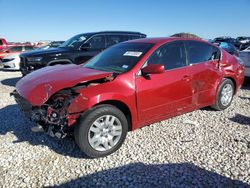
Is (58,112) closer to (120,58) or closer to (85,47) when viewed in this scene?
(120,58)

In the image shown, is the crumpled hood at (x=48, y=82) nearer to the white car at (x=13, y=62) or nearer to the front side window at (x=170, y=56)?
the front side window at (x=170, y=56)

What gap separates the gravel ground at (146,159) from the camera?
2986 millimetres

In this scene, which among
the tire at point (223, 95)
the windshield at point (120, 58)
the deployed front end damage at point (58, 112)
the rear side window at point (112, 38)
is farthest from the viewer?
the rear side window at point (112, 38)

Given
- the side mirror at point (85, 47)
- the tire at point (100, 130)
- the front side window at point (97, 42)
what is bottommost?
the tire at point (100, 130)

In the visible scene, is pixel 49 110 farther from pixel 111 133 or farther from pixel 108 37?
pixel 108 37

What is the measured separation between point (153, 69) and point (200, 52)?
1572mm

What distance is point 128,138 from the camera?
413 cm

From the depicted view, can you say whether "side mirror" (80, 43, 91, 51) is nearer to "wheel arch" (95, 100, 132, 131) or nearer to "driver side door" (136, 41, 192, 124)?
"driver side door" (136, 41, 192, 124)

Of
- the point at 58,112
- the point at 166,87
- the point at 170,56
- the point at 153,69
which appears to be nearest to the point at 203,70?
the point at 170,56

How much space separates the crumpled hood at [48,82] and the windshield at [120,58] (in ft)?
1.37

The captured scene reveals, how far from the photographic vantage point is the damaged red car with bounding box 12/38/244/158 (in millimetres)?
3340

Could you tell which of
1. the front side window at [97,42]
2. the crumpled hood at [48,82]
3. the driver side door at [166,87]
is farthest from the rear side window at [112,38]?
the crumpled hood at [48,82]

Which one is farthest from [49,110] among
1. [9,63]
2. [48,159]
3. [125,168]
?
[9,63]

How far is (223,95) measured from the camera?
5.33m
